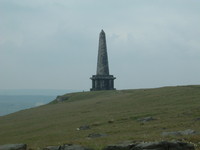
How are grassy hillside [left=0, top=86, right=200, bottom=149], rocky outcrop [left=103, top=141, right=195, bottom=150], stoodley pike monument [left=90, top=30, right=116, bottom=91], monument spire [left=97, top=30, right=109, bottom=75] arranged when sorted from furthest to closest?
monument spire [left=97, top=30, right=109, bottom=75] → stoodley pike monument [left=90, top=30, right=116, bottom=91] → grassy hillside [left=0, top=86, right=200, bottom=149] → rocky outcrop [left=103, top=141, right=195, bottom=150]

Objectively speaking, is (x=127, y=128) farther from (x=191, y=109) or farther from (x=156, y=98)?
(x=156, y=98)

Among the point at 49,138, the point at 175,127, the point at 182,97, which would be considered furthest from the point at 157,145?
the point at 182,97

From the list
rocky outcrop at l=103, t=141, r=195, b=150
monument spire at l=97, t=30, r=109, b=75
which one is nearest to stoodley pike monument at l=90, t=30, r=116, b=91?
monument spire at l=97, t=30, r=109, b=75

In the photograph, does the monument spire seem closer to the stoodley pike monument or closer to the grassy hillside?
the stoodley pike monument

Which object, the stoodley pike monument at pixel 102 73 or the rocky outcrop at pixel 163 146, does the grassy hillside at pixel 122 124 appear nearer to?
the rocky outcrop at pixel 163 146

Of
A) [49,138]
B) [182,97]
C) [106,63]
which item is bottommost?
[49,138]

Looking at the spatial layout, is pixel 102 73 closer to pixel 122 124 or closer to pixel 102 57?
pixel 102 57

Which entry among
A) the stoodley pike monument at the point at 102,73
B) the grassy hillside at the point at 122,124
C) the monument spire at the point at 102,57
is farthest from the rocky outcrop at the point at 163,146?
the monument spire at the point at 102,57

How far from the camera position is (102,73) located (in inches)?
3329

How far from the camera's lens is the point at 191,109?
118 feet

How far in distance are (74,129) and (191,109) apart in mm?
10988

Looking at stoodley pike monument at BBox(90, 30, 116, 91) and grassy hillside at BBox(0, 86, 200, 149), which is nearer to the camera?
grassy hillside at BBox(0, 86, 200, 149)

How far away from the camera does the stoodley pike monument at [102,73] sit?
84188mm

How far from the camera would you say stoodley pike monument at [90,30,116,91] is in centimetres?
8419
